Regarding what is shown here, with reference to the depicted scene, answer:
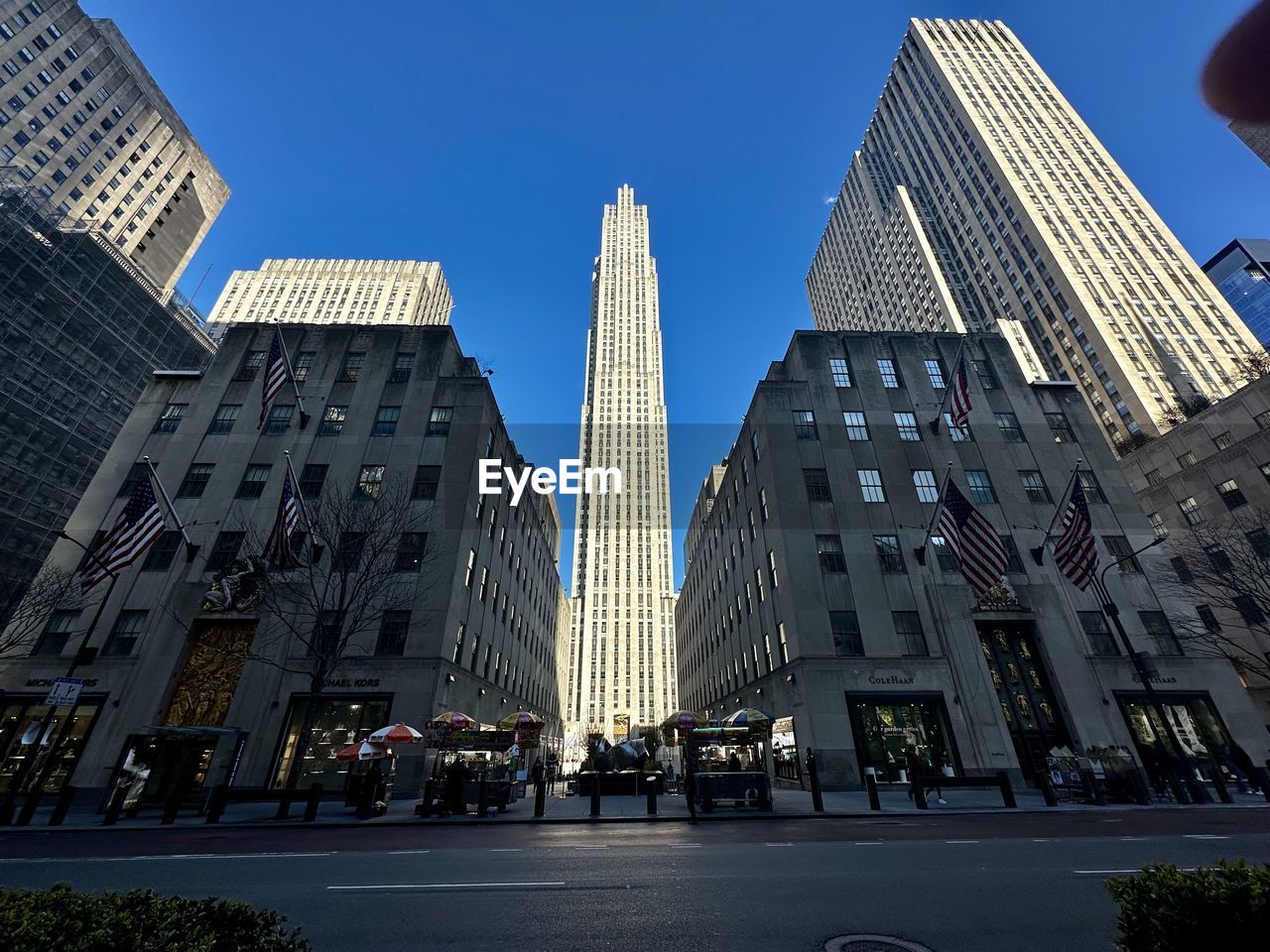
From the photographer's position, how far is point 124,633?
93.6 feet

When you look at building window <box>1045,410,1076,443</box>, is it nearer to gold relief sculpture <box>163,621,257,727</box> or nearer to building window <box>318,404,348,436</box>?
building window <box>318,404,348,436</box>

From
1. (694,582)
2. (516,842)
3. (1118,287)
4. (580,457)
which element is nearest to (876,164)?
(1118,287)

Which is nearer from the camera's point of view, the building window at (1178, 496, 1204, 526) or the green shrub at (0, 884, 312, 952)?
the green shrub at (0, 884, 312, 952)

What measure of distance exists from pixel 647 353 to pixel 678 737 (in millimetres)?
130992

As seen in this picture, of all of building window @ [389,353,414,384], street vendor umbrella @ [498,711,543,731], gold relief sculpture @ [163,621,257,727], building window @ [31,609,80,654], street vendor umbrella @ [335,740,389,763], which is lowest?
street vendor umbrella @ [335,740,389,763]

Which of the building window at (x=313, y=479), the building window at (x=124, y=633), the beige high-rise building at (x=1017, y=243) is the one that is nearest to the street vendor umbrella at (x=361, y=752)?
the building window at (x=124, y=633)

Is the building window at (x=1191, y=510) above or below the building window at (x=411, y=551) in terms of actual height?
above

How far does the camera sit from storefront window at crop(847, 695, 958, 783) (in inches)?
1092

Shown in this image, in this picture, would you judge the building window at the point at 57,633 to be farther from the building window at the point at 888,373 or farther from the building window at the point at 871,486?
the building window at the point at 888,373

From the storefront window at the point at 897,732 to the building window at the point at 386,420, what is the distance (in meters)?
32.0

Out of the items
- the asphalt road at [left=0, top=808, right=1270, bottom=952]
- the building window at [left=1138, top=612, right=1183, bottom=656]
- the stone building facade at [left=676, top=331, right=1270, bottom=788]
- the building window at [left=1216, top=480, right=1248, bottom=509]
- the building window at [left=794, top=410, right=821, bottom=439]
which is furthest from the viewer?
the building window at [left=1216, top=480, right=1248, bottom=509]

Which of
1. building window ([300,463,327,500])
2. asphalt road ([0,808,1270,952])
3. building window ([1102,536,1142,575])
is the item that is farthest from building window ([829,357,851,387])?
building window ([300,463,327,500])

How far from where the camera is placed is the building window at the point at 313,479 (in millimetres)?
32750

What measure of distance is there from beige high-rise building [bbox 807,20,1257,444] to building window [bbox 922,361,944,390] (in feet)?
136
